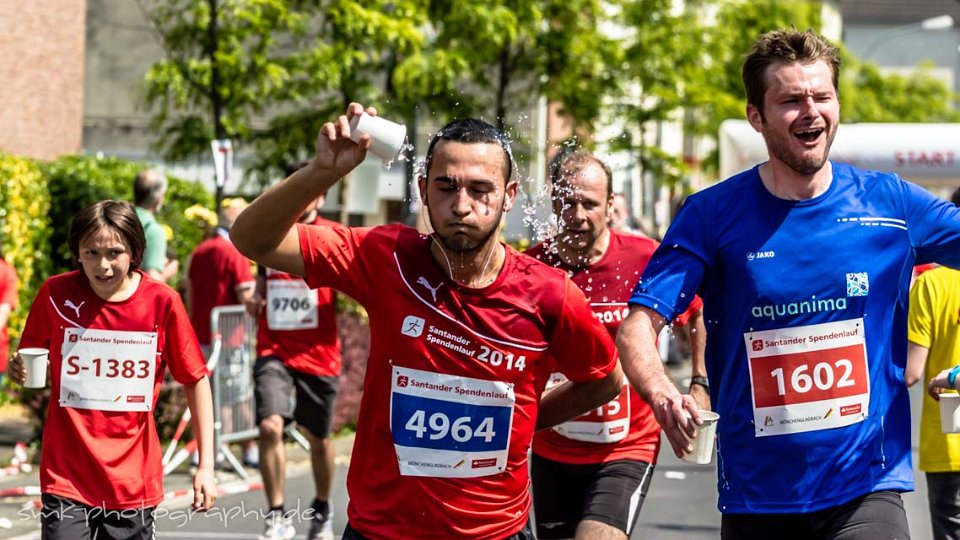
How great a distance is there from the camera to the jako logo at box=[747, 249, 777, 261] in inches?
167

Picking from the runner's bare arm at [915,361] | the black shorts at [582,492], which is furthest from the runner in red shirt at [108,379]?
the runner's bare arm at [915,361]

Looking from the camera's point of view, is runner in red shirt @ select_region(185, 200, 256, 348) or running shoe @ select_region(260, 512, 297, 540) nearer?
running shoe @ select_region(260, 512, 297, 540)

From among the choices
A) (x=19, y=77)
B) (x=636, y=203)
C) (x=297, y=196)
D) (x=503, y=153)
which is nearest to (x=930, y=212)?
(x=503, y=153)

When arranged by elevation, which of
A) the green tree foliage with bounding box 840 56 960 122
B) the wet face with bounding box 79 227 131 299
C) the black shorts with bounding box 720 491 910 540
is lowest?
the black shorts with bounding box 720 491 910 540

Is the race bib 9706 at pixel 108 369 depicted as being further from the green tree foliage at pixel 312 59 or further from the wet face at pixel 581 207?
the green tree foliage at pixel 312 59

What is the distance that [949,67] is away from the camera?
331 ft

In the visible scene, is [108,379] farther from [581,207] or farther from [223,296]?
[223,296]

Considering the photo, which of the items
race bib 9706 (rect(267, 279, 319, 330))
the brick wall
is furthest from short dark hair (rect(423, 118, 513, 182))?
the brick wall

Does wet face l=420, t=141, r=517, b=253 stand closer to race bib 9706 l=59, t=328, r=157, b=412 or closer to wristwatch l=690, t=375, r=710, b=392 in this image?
wristwatch l=690, t=375, r=710, b=392

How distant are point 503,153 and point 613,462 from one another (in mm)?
2185

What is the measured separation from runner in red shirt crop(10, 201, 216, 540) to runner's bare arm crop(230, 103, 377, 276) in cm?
175

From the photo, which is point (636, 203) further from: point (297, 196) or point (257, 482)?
point (297, 196)

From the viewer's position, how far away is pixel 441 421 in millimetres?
4176

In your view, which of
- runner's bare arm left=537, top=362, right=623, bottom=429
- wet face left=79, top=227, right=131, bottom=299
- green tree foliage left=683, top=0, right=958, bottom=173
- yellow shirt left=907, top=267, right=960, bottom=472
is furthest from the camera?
green tree foliage left=683, top=0, right=958, bottom=173
